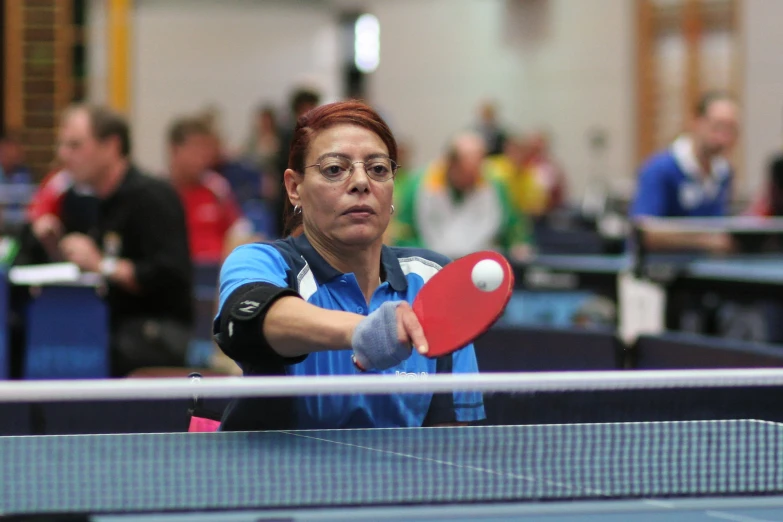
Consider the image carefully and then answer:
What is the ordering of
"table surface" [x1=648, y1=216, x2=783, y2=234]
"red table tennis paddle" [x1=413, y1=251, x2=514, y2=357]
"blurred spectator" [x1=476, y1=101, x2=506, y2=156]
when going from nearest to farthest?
"red table tennis paddle" [x1=413, y1=251, x2=514, y2=357] → "table surface" [x1=648, y1=216, x2=783, y2=234] → "blurred spectator" [x1=476, y1=101, x2=506, y2=156]

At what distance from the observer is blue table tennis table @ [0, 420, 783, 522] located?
1461 millimetres

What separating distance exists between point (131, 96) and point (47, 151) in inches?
55.3

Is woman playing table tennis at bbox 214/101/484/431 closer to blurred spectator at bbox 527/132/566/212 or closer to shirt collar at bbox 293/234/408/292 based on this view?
shirt collar at bbox 293/234/408/292

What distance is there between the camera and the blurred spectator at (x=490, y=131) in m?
15.2

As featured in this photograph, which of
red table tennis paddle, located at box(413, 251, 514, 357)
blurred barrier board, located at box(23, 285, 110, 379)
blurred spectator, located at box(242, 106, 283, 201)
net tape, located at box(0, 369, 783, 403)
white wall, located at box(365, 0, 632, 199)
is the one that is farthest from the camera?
white wall, located at box(365, 0, 632, 199)

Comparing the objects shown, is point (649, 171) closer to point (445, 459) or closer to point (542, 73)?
point (445, 459)

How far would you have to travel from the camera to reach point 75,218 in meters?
4.92

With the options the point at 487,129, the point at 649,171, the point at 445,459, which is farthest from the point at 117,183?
the point at 487,129

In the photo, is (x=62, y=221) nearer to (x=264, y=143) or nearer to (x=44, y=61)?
(x=264, y=143)

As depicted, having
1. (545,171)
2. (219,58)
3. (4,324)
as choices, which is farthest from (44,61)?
(4,324)

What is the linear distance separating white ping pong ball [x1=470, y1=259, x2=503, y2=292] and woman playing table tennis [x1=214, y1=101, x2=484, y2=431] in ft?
0.76

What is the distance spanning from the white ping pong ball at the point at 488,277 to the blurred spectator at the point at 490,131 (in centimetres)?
1367

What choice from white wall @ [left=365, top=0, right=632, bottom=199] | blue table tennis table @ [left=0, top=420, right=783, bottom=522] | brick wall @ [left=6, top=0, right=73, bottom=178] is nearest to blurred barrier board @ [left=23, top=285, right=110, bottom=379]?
blue table tennis table @ [left=0, top=420, right=783, bottom=522]

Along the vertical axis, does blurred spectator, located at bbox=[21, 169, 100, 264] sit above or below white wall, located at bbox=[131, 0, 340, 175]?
below
